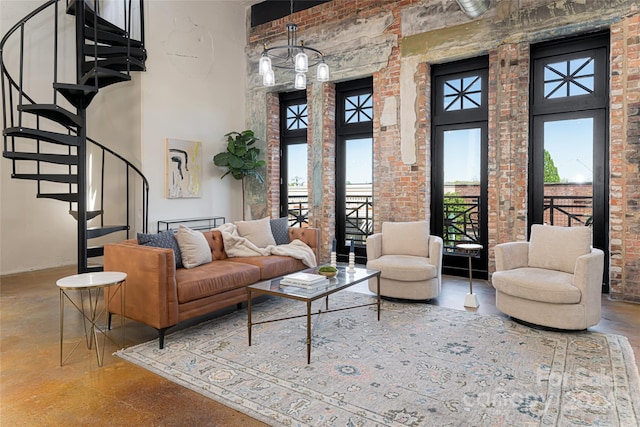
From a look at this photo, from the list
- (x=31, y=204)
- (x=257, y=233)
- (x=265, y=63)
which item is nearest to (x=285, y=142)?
(x=257, y=233)

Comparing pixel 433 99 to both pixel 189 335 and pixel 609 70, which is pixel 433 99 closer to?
pixel 609 70

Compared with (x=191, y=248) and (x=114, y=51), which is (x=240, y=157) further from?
(x=191, y=248)

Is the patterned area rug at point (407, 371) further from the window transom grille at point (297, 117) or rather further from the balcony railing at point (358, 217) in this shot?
the window transom grille at point (297, 117)

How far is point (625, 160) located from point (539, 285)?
1951 millimetres

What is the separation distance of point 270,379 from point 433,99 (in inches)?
175

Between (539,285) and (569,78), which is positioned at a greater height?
(569,78)

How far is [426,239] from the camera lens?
450 cm

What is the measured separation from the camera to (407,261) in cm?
418

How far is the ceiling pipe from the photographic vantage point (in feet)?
14.6

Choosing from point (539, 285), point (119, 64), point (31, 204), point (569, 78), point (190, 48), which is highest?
point (190, 48)

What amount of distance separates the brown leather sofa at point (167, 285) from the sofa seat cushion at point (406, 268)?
127 cm

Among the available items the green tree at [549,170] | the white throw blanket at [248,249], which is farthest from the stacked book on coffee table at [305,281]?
the green tree at [549,170]

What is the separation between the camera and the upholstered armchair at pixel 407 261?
4035 mm

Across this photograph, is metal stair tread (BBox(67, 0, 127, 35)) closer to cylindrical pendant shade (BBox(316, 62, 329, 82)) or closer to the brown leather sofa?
cylindrical pendant shade (BBox(316, 62, 329, 82))
